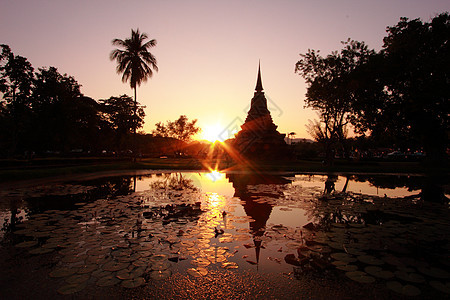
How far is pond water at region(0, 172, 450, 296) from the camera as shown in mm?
3977

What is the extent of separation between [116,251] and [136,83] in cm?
2729

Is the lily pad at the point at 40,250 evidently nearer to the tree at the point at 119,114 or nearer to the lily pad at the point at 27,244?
the lily pad at the point at 27,244

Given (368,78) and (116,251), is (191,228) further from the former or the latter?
(368,78)

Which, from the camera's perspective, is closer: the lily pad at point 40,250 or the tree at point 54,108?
the lily pad at point 40,250

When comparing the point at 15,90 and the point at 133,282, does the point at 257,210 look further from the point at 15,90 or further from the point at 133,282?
the point at 15,90

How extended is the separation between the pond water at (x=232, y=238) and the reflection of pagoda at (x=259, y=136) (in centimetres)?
2983

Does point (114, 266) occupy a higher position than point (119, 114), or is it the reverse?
point (119, 114)

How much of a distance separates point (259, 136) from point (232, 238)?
117ft

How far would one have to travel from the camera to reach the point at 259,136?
133 ft

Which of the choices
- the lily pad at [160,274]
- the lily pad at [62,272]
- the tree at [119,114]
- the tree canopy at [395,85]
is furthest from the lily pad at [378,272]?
the tree at [119,114]

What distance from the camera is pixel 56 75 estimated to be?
32.6 metres

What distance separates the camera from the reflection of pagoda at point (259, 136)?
129 ft

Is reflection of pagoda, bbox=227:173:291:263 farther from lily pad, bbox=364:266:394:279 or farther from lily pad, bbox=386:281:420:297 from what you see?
lily pad, bbox=386:281:420:297

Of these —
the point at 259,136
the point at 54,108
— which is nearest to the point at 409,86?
the point at 259,136
